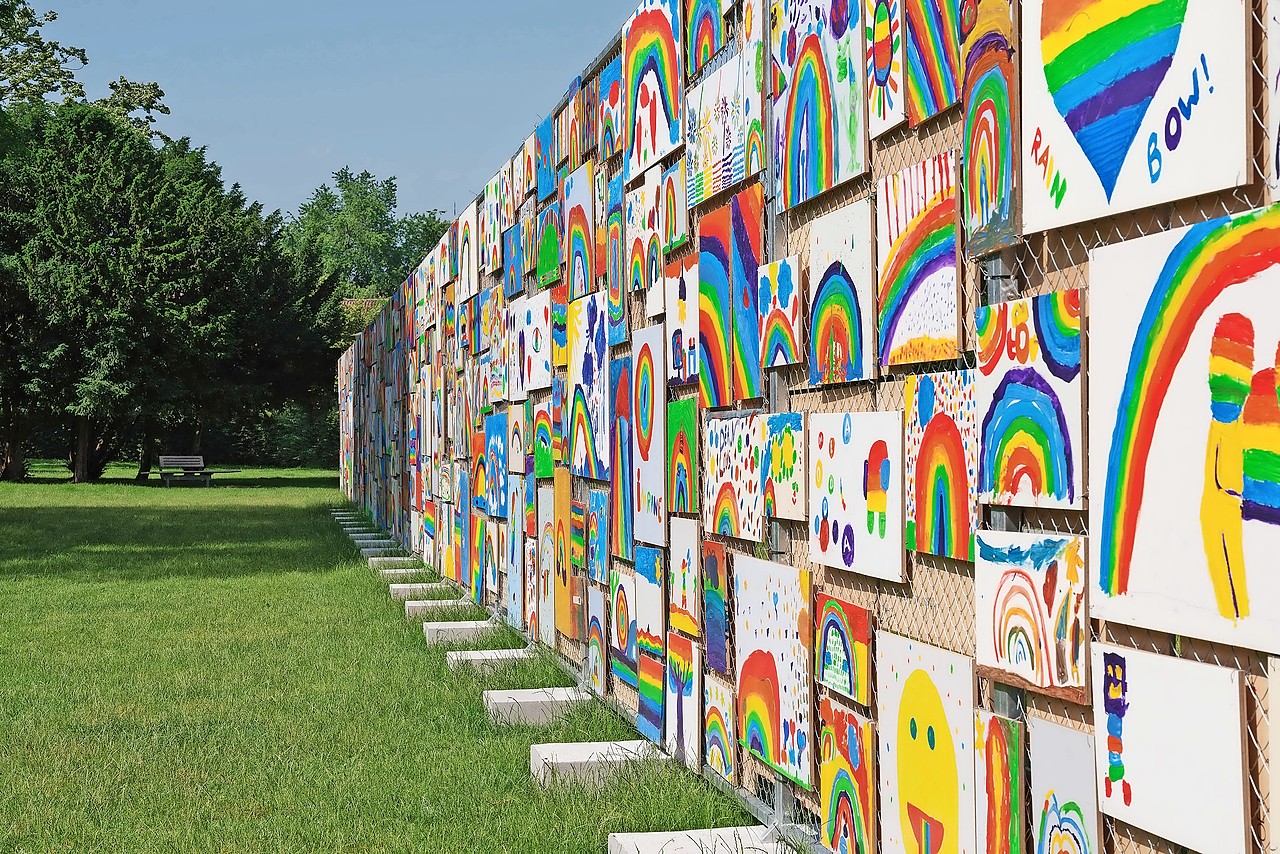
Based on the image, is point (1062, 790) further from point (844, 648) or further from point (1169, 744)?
point (844, 648)

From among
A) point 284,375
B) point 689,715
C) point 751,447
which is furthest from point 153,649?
point 284,375

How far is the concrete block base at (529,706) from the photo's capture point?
242 inches

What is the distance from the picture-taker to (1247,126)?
2043mm

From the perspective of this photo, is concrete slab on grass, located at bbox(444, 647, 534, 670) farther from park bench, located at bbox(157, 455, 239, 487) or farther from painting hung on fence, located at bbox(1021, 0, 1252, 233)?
park bench, located at bbox(157, 455, 239, 487)

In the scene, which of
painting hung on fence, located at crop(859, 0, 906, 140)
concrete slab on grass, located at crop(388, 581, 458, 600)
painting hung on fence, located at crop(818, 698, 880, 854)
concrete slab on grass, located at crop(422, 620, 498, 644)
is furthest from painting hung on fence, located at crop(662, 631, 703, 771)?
concrete slab on grass, located at crop(388, 581, 458, 600)

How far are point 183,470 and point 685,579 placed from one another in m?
33.1

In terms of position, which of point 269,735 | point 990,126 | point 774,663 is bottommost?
point 269,735

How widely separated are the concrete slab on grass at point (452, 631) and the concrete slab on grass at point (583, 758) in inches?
131

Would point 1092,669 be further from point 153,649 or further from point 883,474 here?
point 153,649

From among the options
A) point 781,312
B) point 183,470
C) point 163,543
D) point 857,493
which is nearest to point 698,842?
point 857,493

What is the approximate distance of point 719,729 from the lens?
463 centimetres

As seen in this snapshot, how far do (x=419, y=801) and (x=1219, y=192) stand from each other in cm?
374

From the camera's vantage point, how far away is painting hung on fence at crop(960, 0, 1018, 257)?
267cm

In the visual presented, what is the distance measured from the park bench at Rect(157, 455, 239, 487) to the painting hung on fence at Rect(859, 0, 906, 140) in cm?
3261
